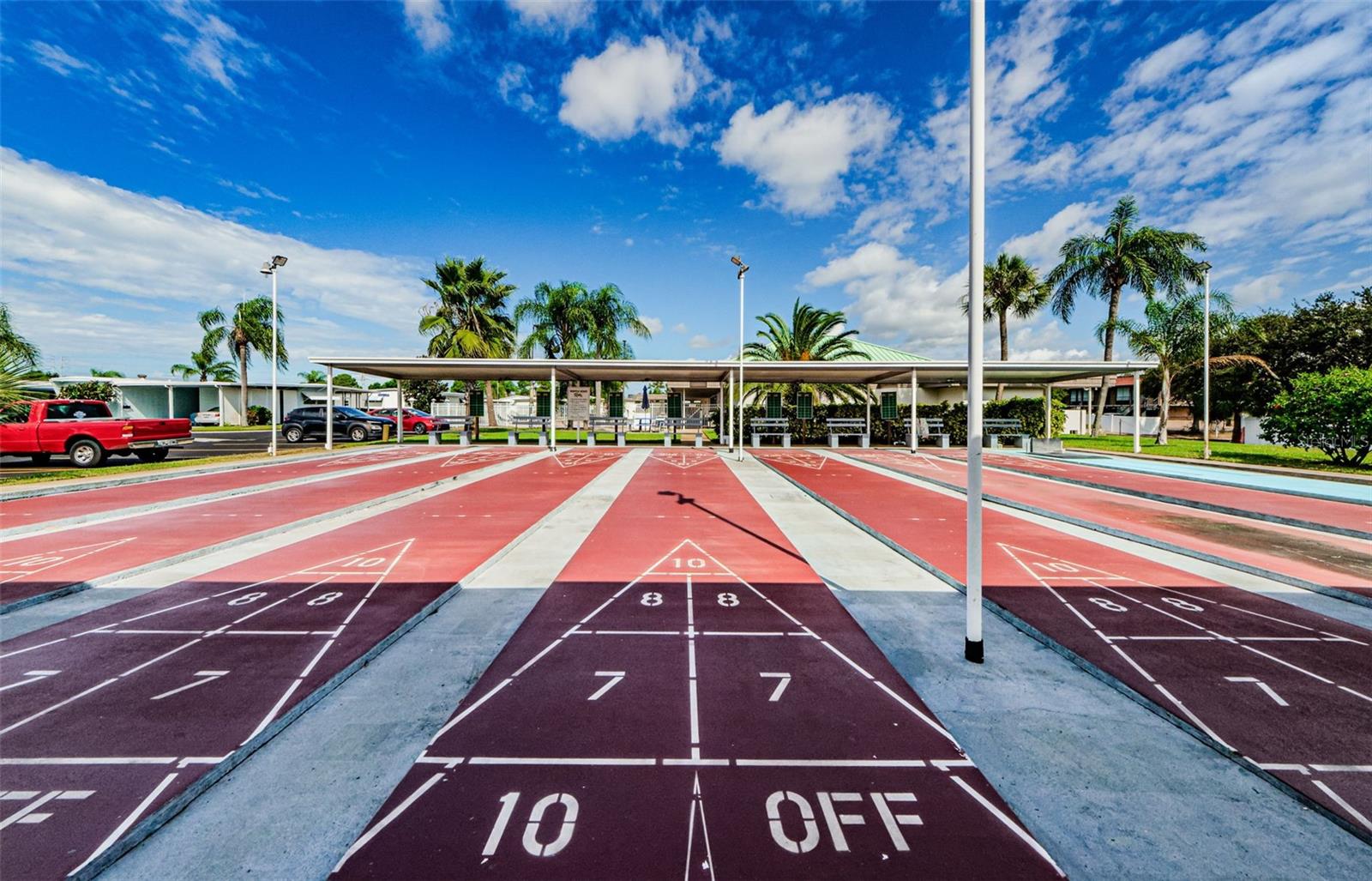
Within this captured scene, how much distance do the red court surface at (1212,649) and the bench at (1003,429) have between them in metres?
22.8

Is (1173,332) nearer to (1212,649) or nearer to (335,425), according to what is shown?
(1212,649)

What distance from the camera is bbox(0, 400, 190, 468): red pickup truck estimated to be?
51.7 feet

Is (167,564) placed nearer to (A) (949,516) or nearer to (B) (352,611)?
(B) (352,611)

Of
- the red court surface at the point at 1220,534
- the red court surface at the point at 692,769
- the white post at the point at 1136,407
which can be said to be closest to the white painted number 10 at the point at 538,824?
the red court surface at the point at 692,769

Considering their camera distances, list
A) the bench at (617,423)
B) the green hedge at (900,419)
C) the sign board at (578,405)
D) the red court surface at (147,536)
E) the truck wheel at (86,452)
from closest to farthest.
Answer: the red court surface at (147,536) → the truck wheel at (86,452) → the sign board at (578,405) → the bench at (617,423) → the green hedge at (900,419)

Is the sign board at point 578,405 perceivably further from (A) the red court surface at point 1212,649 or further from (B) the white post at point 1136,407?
(B) the white post at point 1136,407

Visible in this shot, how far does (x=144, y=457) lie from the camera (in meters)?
18.2

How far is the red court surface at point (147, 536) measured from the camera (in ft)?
21.3

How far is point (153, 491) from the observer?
12.9 metres

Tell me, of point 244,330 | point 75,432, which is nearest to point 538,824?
point 75,432

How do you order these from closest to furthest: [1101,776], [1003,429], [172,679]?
[1101,776]
[172,679]
[1003,429]

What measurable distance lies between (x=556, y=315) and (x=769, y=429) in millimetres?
17297

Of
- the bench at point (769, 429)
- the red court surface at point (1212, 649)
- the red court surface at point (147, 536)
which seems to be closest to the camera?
the red court surface at point (1212, 649)

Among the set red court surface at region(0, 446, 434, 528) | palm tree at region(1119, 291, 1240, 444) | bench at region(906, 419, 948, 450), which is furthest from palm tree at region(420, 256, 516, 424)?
palm tree at region(1119, 291, 1240, 444)
